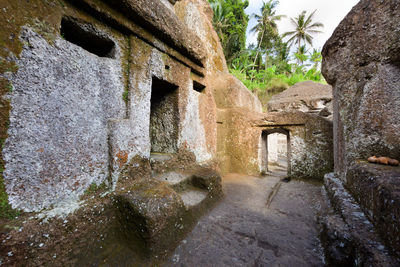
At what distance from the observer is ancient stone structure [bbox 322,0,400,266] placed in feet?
5.85

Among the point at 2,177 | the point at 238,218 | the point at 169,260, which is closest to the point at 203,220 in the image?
the point at 238,218

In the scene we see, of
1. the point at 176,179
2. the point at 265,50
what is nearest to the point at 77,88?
the point at 176,179

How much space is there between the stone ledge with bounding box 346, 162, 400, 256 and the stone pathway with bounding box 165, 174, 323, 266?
2.11ft

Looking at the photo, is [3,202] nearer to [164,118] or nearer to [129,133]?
[129,133]

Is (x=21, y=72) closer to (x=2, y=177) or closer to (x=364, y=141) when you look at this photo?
(x=2, y=177)

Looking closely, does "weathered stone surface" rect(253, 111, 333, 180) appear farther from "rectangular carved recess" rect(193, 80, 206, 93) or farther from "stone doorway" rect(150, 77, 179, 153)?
"stone doorway" rect(150, 77, 179, 153)

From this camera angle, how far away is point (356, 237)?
1152 mm

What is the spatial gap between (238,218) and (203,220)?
19.2 inches

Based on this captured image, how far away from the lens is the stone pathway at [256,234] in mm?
1507

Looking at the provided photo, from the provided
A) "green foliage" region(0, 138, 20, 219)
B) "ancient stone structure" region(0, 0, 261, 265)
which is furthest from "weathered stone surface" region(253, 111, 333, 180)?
"green foliage" region(0, 138, 20, 219)

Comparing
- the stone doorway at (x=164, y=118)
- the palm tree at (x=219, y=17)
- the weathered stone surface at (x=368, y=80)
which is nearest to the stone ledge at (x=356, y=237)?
the weathered stone surface at (x=368, y=80)

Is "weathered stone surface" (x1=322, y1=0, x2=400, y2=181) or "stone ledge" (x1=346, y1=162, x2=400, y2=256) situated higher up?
"weathered stone surface" (x1=322, y1=0, x2=400, y2=181)

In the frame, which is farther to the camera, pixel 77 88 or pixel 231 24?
pixel 231 24

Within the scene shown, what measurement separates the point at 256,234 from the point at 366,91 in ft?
7.26
